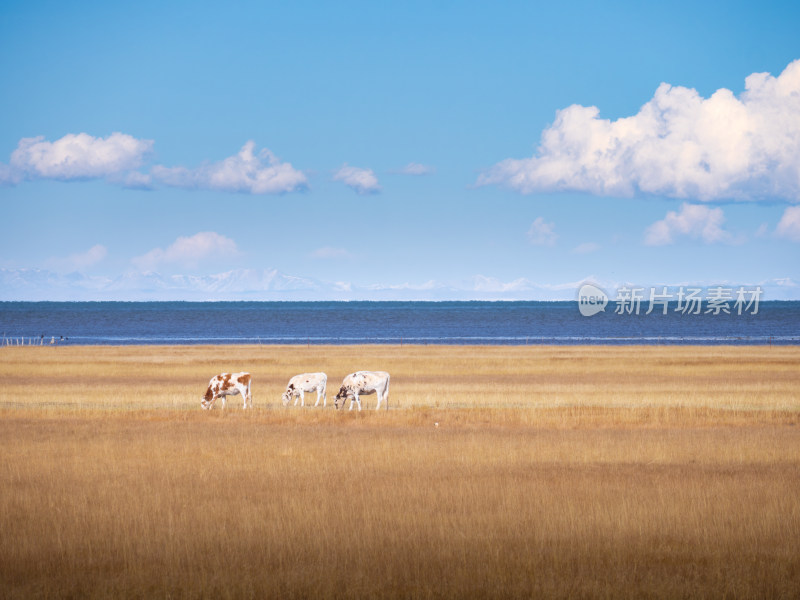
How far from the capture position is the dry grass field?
11242 mm

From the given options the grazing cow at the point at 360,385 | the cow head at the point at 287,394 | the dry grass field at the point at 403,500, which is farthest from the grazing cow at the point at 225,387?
the grazing cow at the point at 360,385

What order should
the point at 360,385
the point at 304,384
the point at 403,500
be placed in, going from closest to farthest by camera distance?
the point at 403,500, the point at 360,385, the point at 304,384

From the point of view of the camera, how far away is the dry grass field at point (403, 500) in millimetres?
11242

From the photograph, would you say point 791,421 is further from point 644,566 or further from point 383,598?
point 383,598

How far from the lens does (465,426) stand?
28.0 metres

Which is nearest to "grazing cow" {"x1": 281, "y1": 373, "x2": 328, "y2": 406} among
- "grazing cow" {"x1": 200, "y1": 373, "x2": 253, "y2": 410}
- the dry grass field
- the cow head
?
the cow head

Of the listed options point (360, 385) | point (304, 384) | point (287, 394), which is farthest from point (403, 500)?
point (287, 394)

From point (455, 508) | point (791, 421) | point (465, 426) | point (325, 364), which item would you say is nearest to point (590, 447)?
point (465, 426)

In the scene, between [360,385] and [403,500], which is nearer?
[403,500]

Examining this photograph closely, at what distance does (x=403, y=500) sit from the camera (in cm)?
1585

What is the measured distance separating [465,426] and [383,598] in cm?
1770

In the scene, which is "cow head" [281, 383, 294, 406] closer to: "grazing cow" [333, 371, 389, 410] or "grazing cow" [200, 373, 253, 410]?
"grazing cow" [200, 373, 253, 410]

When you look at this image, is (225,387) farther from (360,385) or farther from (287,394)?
(360,385)

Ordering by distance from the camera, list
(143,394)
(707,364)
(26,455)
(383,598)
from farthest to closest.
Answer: (707,364), (143,394), (26,455), (383,598)
